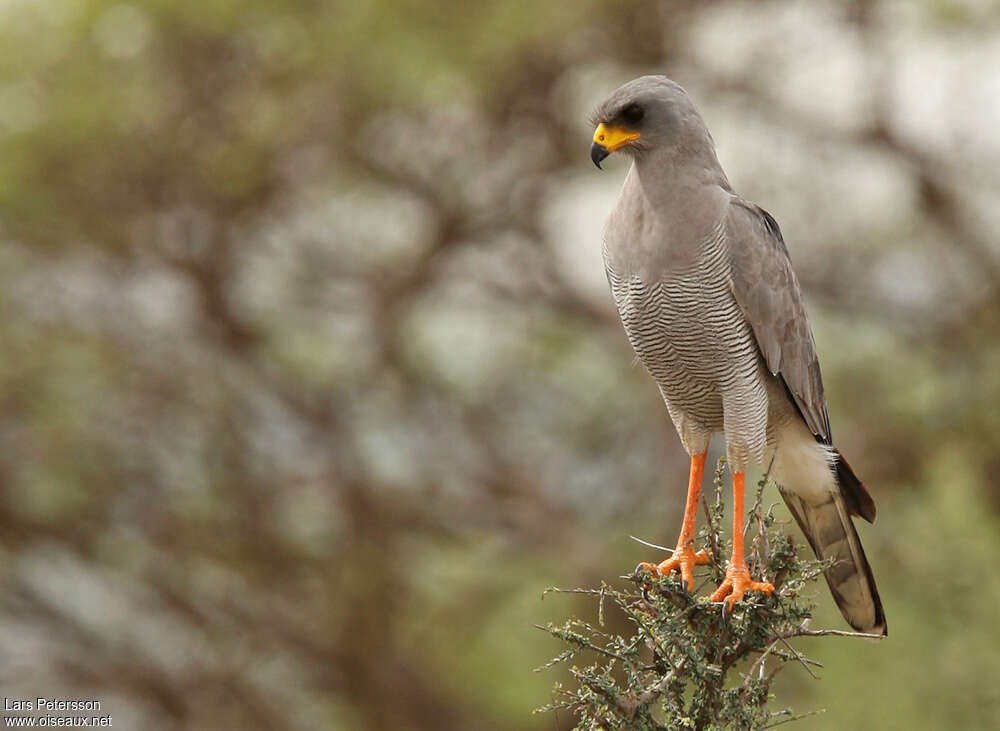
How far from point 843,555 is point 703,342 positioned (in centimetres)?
60

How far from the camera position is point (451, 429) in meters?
10.6

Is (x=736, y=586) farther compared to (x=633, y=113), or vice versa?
(x=633, y=113)

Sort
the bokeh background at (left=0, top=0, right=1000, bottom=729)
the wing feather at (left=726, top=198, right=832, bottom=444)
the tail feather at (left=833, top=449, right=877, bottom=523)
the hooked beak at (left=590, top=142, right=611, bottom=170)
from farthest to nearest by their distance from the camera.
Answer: the bokeh background at (left=0, top=0, right=1000, bottom=729)
the tail feather at (left=833, top=449, right=877, bottom=523)
the wing feather at (left=726, top=198, right=832, bottom=444)
the hooked beak at (left=590, top=142, right=611, bottom=170)

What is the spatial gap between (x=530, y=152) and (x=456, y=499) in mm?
2784

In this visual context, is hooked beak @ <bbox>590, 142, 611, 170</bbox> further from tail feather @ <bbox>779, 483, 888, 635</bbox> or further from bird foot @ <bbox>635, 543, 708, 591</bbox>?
tail feather @ <bbox>779, 483, 888, 635</bbox>

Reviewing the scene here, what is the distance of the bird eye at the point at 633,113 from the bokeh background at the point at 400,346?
18.4ft

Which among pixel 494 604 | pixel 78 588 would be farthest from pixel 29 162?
pixel 494 604

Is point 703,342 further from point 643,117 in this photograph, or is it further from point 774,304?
point 643,117

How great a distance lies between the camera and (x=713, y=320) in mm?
2865

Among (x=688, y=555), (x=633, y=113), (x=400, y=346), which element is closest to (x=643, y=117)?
(x=633, y=113)

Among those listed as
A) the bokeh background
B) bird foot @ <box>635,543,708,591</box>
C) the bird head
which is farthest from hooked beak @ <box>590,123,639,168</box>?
the bokeh background

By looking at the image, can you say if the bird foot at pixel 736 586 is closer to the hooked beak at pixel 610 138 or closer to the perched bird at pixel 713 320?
the perched bird at pixel 713 320

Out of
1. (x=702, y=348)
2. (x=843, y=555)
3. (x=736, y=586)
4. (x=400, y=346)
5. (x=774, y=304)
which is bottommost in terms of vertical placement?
(x=736, y=586)

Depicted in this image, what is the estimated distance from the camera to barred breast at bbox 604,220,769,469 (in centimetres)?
280
